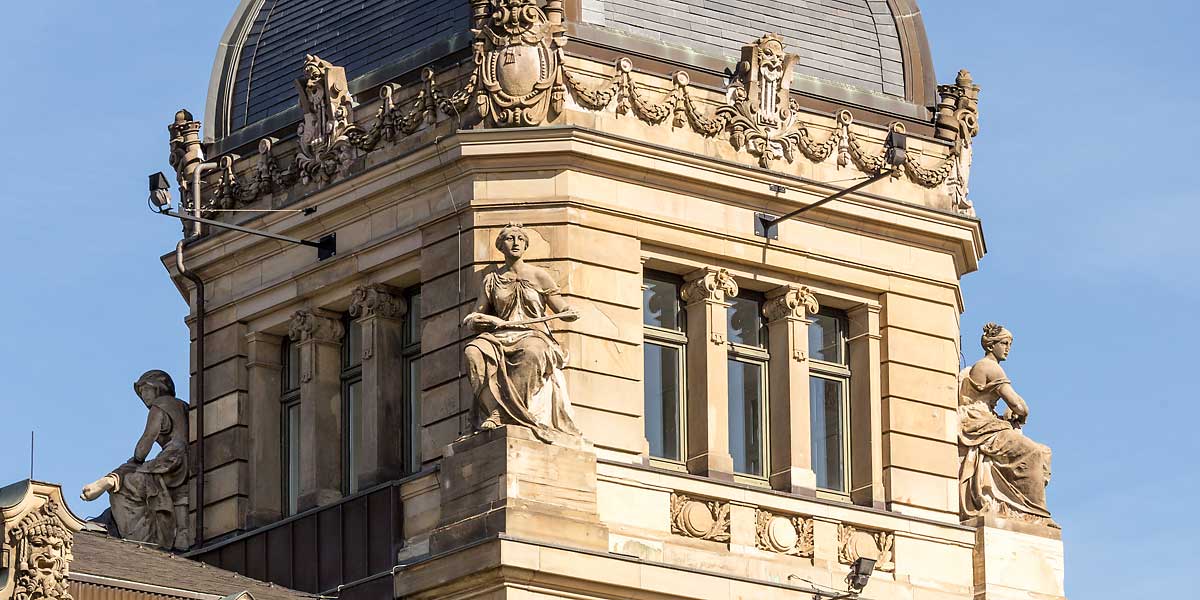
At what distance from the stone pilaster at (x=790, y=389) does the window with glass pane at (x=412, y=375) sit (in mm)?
5180

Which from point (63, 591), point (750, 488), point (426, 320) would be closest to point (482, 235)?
point (426, 320)

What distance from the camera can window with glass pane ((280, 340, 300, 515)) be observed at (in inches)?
2566

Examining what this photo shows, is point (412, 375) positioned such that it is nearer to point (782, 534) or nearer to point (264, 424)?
point (264, 424)

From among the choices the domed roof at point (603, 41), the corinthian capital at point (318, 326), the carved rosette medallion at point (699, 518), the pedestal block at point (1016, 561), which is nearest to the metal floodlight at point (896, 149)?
the domed roof at point (603, 41)

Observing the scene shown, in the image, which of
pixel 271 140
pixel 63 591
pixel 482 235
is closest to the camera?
pixel 63 591

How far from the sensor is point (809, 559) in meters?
62.2

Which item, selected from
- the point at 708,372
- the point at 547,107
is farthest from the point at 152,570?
the point at 547,107

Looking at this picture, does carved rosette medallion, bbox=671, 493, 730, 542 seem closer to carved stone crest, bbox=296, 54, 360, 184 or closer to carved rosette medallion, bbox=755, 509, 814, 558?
carved rosette medallion, bbox=755, 509, 814, 558

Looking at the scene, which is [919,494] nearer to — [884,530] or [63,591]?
[884,530]

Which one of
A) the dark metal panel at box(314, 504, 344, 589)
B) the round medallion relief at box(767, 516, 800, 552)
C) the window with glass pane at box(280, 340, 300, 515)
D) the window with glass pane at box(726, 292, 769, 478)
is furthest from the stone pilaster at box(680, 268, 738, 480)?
the window with glass pane at box(280, 340, 300, 515)

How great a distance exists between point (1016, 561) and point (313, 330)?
1115cm

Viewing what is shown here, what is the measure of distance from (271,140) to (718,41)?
7106 millimetres

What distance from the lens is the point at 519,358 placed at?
5934 cm

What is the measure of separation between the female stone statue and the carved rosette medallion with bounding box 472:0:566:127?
9.56 ft
